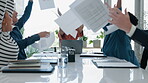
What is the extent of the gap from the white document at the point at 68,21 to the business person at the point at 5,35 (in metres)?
0.44

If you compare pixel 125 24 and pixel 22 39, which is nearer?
pixel 125 24

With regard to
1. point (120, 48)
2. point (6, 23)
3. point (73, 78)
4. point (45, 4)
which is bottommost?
point (73, 78)

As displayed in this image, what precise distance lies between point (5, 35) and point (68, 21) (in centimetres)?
60

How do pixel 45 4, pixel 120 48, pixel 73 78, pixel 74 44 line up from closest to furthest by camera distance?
pixel 73 78
pixel 45 4
pixel 120 48
pixel 74 44

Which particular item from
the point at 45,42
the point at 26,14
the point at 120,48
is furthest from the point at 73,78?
the point at 26,14

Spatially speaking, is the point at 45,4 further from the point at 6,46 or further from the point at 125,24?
the point at 125,24

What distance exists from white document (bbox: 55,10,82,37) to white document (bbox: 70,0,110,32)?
249 mm

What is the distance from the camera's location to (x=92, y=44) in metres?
4.79

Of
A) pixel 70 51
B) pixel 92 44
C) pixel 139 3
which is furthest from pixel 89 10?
pixel 92 44

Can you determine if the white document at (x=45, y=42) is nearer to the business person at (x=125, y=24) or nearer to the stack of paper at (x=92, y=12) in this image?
the stack of paper at (x=92, y=12)

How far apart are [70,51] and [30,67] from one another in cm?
53

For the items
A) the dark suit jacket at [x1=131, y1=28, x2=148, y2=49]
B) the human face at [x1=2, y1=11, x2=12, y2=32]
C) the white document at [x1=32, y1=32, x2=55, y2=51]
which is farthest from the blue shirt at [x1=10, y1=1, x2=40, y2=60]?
the dark suit jacket at [x1=131, y1=28, x2=148, y2=49]

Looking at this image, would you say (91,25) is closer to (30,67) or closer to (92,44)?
(30,67)

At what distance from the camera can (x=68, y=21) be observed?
1.84 m
